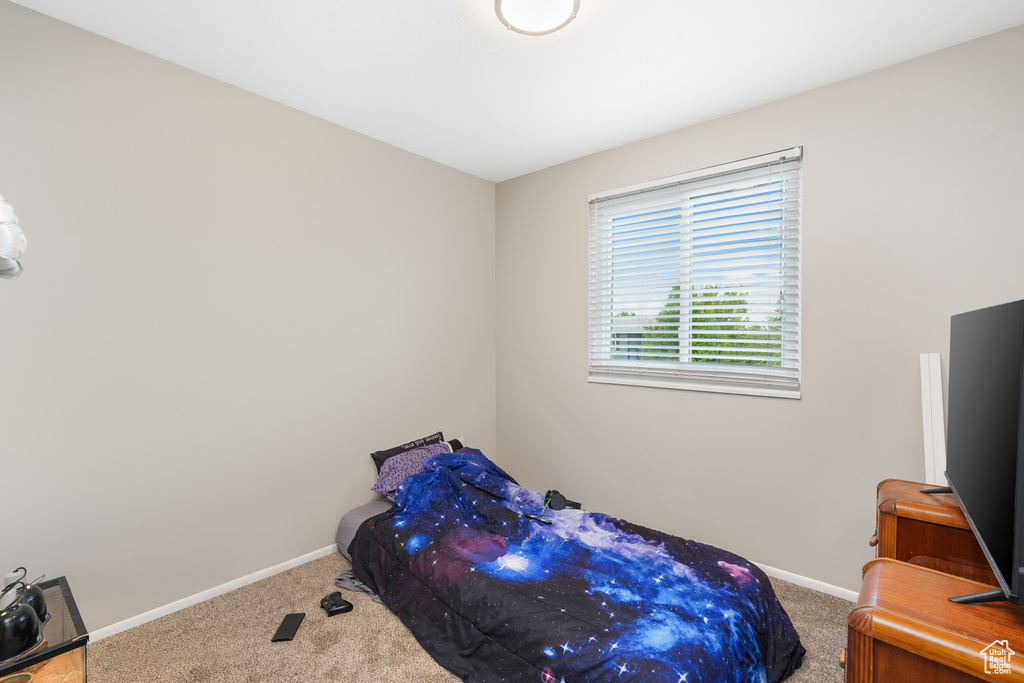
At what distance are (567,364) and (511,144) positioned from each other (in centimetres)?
166

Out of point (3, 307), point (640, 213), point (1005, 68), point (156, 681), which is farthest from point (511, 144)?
point (156, 681)

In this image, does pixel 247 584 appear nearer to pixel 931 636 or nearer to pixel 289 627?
pixel 289 627

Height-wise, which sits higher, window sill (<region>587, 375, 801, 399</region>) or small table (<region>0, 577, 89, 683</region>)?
window sill (<region>587, 375, 801, 399</region>)

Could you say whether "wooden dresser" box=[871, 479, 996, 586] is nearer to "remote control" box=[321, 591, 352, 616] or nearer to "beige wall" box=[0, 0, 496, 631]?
"remote control" box=[321, 591, 352, 616]

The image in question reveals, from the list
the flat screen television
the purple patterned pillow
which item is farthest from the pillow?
the flat screen television

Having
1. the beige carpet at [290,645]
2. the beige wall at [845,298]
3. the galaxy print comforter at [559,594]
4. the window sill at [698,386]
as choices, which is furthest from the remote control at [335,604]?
the window sill at [698,386]

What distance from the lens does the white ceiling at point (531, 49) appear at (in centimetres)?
185

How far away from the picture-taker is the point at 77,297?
6.50 feet

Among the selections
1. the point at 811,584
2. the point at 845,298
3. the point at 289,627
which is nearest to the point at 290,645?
the point at 289,627

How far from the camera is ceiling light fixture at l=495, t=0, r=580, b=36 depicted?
67.7 inches

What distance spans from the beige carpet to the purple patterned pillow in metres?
0.65

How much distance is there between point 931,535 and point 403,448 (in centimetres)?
276

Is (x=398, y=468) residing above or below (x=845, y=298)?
below

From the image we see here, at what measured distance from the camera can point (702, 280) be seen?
2842 mm
